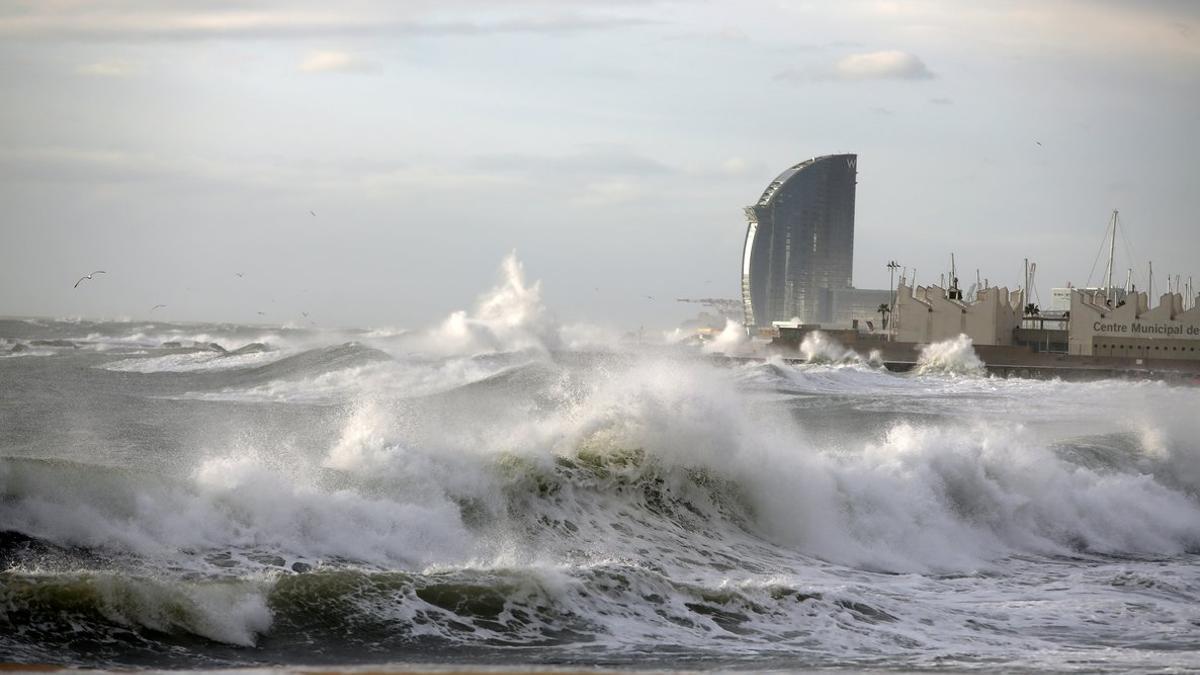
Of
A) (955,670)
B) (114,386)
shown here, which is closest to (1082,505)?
(955,670)

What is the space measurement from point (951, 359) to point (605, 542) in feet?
213

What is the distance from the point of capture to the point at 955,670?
9.53 m

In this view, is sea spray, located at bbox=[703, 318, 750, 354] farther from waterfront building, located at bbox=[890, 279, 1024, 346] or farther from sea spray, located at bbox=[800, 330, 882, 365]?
waterfront building, located at bbox=[890, 279, 1024, 346]

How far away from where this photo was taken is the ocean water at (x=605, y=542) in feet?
31.3

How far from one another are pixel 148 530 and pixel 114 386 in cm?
2886

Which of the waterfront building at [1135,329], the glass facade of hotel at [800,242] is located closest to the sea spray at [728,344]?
the waterfront building at [1135,329]

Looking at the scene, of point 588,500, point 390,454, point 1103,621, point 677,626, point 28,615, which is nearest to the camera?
point 28,615

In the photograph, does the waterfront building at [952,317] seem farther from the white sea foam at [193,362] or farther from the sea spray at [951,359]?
the white sea foam at [193,362]

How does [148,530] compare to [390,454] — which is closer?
[148,530]

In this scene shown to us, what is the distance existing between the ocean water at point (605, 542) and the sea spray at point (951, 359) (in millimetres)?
48063

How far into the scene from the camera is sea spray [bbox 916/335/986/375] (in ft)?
242

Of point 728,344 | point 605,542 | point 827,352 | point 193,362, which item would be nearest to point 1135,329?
point 827,352

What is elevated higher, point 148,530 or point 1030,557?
point 148,530

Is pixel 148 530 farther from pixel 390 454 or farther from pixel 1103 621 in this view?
pixel 1103 621
